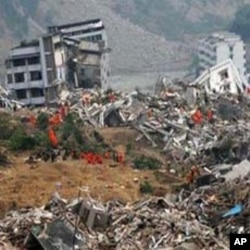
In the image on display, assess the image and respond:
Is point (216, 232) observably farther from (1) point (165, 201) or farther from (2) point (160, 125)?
(2) point (160, 125)

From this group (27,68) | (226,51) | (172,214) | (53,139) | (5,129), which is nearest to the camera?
(172,214)

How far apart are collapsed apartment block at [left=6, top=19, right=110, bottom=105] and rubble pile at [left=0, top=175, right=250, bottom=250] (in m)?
23.4

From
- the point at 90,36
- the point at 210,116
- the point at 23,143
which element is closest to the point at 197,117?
the point at 210,116

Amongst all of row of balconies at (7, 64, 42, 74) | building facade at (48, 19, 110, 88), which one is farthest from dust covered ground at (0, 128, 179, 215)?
building facade at (48, 19, 110, 88)

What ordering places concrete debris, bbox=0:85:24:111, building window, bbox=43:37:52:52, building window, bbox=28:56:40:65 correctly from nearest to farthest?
concrete debris, bbox=0:85:24:111 → building window, bbox=43:37:52:52 → building window, bbox=28:56:40:65

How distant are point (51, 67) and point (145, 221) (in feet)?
88.7

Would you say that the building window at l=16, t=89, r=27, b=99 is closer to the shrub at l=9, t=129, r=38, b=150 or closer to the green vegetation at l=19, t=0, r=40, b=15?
the shrub at l=9, t=129, r=38, b=150

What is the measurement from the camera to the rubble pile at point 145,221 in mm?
12625

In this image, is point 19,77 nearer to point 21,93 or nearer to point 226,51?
point 21,93

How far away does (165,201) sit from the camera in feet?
47.4

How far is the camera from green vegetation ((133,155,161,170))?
2138cm

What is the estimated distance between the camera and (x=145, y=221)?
13.2 metres

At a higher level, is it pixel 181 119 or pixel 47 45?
pixel 47 45

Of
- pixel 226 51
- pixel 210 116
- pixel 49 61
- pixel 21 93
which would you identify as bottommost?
pixel 226 51
